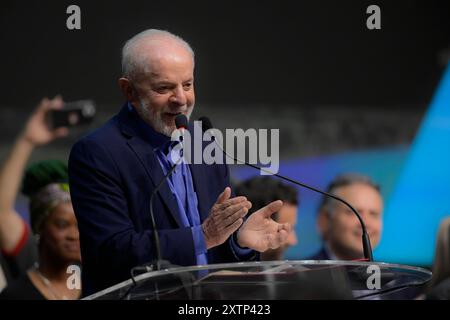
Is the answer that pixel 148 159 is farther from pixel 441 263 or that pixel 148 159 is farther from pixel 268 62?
pixel 441 263

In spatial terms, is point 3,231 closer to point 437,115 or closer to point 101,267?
point 101,267

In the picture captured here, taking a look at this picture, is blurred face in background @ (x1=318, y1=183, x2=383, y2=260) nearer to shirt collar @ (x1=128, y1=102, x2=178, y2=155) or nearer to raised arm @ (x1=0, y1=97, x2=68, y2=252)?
raised arm @ (x1=0, y1=97, x2=68, y2=252)

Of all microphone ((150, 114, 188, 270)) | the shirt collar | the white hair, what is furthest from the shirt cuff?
the white hair

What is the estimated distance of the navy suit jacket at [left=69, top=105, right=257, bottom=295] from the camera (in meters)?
2.88

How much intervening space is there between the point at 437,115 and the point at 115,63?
1.78m

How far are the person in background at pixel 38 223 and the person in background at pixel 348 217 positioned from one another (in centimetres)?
127

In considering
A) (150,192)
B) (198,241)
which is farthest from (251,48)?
(198,241)

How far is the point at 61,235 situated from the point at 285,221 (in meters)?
1.11

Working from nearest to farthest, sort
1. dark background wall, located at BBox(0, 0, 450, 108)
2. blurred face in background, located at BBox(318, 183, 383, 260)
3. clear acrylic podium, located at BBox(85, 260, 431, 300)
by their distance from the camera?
1. clear acrylic podium, located at BBox(85, 260, 431, 300)
2. dark background wall, located at BBox(0, 0, 450, 108)
3. blurred face in background, located at BBox(318, 183, 383, 260)

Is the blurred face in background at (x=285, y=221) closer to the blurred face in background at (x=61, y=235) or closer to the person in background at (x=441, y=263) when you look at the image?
the person in background at (x=441, y=263)

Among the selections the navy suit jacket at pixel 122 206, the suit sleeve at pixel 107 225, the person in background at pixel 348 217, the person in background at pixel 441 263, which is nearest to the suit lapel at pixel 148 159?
the navy suit jacket at pixel 122 206

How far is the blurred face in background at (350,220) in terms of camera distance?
469 centimetres

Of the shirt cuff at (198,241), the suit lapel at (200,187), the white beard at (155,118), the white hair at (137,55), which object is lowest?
the shirt cuff at (198,241)

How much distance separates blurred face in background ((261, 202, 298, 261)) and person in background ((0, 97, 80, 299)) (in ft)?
3.10
